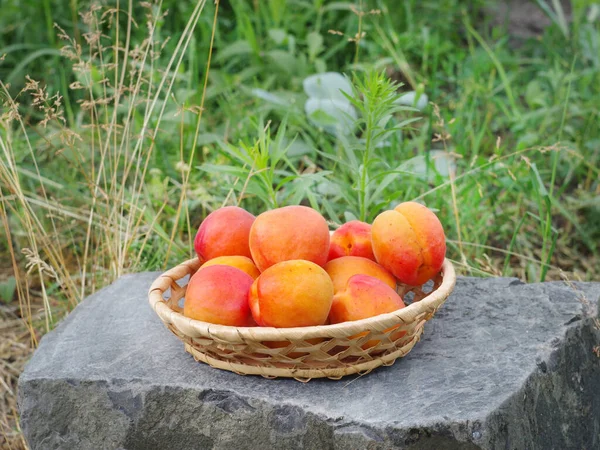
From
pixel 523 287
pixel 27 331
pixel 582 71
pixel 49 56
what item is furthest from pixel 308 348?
pixel 49 56

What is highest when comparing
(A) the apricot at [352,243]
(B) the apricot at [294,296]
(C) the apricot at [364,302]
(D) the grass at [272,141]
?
(B) the apricot at [294,296]

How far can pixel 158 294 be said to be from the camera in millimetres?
1688

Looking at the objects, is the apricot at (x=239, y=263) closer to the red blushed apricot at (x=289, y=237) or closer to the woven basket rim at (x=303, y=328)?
the red blushed apricot at (x=289, y=237)

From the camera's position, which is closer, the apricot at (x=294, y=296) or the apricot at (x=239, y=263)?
the apricot at (x=294, y=296)

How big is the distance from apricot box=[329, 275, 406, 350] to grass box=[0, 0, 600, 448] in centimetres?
57

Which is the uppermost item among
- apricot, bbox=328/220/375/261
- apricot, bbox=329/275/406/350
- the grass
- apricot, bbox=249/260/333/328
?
apricot, bbox=249/260/333/328

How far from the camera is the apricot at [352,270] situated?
165 centimetres

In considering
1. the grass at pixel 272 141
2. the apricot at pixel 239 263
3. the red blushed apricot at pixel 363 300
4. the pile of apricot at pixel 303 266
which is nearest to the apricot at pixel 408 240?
the pile of apricot at pixel 303 266

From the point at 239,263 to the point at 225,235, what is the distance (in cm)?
10

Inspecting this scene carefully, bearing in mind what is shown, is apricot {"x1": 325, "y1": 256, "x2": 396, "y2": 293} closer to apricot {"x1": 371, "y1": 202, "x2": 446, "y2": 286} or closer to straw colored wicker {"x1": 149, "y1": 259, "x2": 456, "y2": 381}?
apricot {"x1": 371, "y1": 202, "x2": 446, "y2": 286}

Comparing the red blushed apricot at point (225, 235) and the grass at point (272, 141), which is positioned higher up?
the red blushed apricot at point (225, 235)

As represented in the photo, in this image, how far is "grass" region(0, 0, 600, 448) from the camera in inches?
A: 88.5

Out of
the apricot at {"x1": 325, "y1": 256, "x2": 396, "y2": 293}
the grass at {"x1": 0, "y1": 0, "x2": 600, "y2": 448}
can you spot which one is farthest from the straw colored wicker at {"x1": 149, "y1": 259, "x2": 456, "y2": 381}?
the grass at {"x1": 0, "y1": 0, "x2": 600, "y2": 448}

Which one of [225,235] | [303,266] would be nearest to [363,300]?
[303,266]
